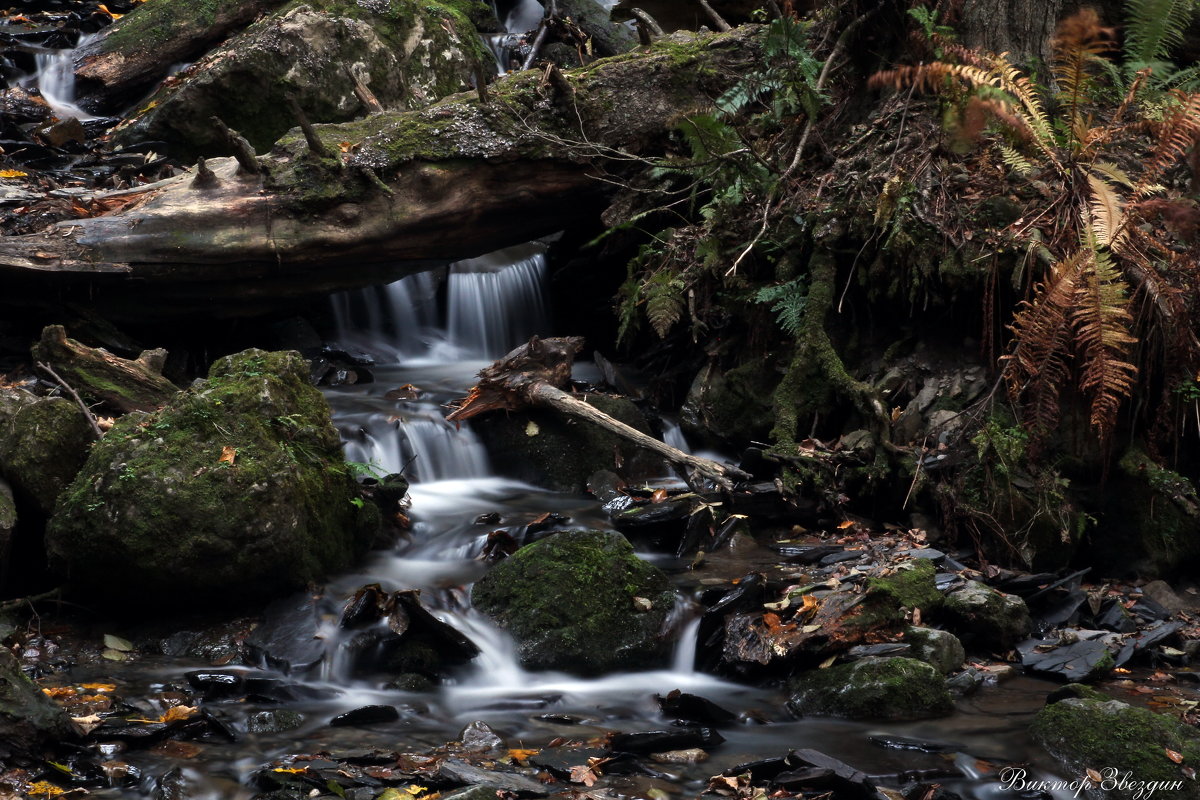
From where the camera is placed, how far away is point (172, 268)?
24.5 feet

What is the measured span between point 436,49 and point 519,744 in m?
9.14

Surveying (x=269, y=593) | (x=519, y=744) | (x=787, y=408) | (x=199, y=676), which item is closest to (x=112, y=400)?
(x=269, y=593)

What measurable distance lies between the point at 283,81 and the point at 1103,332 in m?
8.19

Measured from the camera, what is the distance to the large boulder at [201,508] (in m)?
5.21

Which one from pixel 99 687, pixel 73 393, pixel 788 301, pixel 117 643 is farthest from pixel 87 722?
pixel 788 301

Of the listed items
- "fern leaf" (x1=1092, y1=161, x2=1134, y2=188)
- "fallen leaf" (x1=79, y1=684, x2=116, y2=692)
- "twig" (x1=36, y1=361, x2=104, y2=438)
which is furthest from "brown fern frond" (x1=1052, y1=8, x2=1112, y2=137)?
"fallen leaf" (x1=79, y1=684, x2=116, y2=692)

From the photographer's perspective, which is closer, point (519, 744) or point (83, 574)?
point (519, 744)

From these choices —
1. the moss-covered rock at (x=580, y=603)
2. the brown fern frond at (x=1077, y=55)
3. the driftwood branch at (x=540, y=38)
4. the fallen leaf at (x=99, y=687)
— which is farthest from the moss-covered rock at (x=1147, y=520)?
the driftwood branch at (x=540, y=38)

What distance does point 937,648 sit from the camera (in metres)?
5.02

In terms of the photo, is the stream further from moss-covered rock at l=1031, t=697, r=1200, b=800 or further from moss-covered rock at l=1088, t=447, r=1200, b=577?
moss-covered rock at l=1088, t=447, r=1200, b=577

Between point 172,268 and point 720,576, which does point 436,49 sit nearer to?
point 172,268

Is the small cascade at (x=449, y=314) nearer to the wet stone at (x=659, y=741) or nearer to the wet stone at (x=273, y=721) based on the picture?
the wet stone at (x=273, y=721)

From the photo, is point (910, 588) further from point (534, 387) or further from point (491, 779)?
point (534, 387)

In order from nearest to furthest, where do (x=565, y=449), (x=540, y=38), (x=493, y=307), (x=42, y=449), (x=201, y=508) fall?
(x=201, y=508) → (x=42, y=449) → (x=565, y=449) → (x=493, y=307) → (x=540, y=38)
